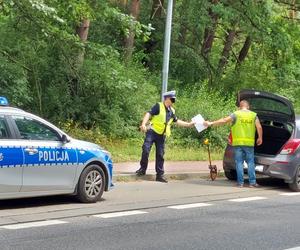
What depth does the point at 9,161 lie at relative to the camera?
29.7 feet

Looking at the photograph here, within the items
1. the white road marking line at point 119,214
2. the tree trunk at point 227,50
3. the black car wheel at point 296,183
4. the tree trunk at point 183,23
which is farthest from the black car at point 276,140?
the tree trunk at point 227,50

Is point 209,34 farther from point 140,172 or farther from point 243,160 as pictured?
point 140,172

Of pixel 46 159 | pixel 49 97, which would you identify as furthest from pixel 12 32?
pixel 46 159

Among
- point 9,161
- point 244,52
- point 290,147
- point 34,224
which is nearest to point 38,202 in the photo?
point 9,161

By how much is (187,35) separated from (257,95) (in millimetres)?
15511

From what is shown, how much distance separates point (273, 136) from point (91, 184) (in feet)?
17.0

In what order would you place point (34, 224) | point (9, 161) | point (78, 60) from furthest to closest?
point (78, 60) < point (9, 161) < point (34, 224)

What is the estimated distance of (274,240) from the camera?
7.96 meters

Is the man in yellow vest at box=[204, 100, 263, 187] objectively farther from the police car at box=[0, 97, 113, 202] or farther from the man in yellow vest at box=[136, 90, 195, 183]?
the police car at box=[0, 97, 113, 202]

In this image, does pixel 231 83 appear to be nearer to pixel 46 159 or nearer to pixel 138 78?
pixel 138 78

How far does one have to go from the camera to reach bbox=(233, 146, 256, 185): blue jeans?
43.6 ft

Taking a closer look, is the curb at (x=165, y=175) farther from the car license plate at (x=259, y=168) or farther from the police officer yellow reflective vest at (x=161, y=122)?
the car license plate at (x=259, y=168)

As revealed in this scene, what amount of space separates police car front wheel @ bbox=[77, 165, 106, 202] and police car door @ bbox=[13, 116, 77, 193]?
220 mm

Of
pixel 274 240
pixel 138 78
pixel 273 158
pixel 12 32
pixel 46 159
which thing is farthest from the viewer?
pixel 138 78
